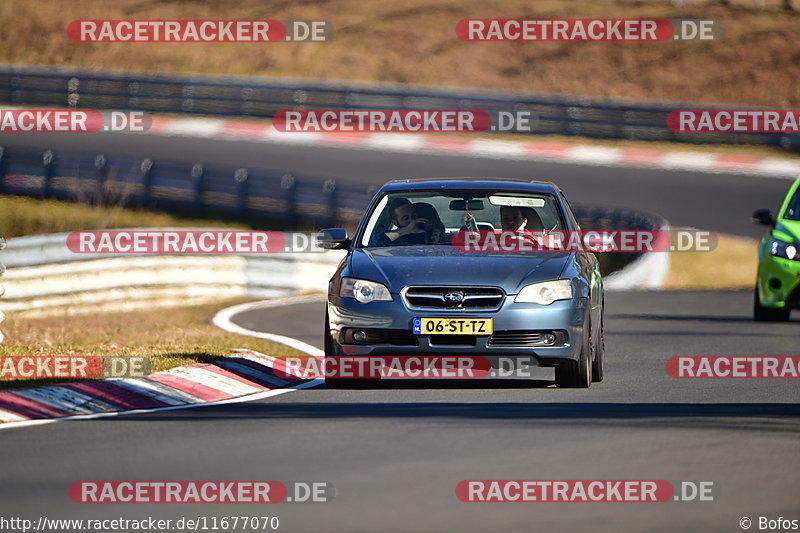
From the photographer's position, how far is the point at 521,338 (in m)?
10.7

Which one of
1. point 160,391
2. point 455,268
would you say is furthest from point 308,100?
point 455,268

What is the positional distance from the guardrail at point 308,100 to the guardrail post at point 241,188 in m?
8.67

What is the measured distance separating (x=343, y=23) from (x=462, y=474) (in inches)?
1540

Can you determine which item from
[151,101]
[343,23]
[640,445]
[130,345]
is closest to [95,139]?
[151,101]

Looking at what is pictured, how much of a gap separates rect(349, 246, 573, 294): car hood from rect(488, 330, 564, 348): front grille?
0.28 m

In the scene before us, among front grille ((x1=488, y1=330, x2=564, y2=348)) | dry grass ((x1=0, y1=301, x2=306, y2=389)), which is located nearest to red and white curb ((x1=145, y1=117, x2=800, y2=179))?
dry grass ((x1=0, y1=301, x2=306, y2=389))

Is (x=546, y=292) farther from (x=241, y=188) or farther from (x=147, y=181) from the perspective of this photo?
(x=147, y=181)

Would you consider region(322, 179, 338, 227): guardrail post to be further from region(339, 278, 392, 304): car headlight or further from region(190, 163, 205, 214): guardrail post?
region(339, 278, 392, 304): car headlight

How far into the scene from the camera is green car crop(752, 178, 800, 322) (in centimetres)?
1666

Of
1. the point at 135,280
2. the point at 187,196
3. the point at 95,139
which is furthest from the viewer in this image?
the point at 95,139

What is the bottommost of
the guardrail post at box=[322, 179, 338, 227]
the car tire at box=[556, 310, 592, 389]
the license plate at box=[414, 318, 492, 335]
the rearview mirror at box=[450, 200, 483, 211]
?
the guardrail post at box=[322, 179, 338, 227]

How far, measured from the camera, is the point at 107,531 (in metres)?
6.70

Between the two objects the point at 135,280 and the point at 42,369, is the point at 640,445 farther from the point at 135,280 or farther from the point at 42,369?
the point at 135,280

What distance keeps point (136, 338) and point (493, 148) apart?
19214mm
